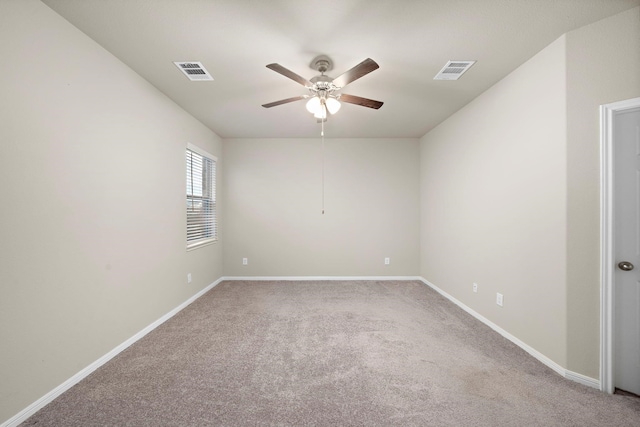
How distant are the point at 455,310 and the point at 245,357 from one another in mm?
2698

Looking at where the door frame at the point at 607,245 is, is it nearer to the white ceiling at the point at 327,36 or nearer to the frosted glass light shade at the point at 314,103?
the white ceiling at the point at 327,36

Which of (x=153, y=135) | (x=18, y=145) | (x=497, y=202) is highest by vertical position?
(x=153, y=135)

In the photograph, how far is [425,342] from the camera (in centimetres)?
252

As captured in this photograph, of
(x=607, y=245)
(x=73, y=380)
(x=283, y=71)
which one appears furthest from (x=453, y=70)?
(x=73, y=380)

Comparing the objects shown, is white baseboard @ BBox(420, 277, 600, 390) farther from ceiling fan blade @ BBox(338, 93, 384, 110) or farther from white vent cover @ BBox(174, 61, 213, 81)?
white vent cover @ BBox(174, 61, 213, 81)

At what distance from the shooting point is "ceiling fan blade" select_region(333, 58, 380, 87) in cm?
184

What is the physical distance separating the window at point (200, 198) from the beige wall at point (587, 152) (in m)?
4.20

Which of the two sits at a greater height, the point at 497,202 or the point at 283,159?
the point at 283,159

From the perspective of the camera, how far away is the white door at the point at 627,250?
1.77 m

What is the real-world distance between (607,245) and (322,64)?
2641mm

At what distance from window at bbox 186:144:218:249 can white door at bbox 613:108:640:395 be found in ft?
14.5

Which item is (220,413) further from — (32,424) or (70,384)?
(70,384)

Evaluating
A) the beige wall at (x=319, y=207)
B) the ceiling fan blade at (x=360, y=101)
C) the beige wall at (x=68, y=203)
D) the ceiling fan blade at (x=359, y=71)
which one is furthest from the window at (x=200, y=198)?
the ceiling fan blade at (x=359, y=71)

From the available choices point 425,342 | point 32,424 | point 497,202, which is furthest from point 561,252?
point 32,424
